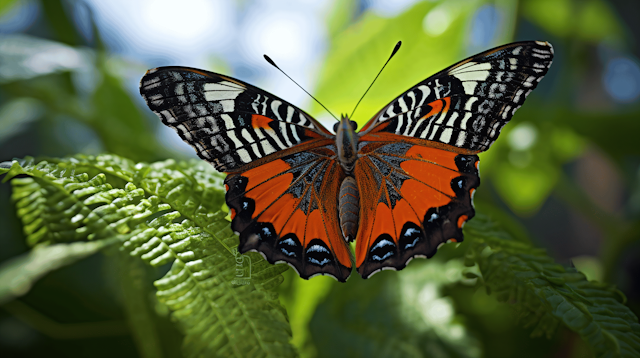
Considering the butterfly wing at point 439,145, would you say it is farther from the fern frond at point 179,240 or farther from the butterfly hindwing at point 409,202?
the fern frond at point 179,240

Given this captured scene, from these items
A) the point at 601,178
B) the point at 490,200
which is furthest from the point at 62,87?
the point at 601,178

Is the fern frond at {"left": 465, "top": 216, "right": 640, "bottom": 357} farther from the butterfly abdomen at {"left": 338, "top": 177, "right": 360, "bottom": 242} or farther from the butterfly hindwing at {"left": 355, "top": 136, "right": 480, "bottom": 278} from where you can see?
the butterfly abdomen at {"left": 338, "top": 177, "right": 360, "bottom": 242}

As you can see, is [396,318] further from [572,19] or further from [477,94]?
[572,19]

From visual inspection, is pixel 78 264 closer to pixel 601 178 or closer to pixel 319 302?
pixel 319 302

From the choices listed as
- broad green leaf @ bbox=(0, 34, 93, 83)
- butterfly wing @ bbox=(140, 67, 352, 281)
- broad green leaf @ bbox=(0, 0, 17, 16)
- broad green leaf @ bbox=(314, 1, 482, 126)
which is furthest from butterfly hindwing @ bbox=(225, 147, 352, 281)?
broad green leaf @ bbox=(0, 0, 17, 16)

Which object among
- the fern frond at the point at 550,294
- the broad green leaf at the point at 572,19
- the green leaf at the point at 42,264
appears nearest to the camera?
the fern frond at the point at 550,294

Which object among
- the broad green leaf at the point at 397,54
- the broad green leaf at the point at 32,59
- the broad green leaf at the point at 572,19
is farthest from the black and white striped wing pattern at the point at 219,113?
the broad green leaf at the point at 572,19

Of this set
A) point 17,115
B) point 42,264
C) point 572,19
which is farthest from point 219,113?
point 572,19
